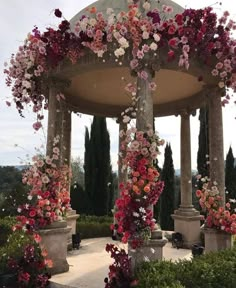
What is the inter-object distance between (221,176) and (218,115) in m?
1.82

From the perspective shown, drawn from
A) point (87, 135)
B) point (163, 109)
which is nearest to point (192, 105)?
point (163, 109)

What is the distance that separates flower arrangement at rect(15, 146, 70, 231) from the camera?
8.55m

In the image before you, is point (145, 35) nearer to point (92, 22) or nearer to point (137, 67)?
point (137, 67)

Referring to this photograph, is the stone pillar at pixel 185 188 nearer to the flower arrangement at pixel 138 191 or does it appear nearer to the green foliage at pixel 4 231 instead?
the green foliage at pixel 4 231

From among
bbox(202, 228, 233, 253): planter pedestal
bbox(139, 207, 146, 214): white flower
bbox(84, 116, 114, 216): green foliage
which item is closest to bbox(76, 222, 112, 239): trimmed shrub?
bbox(202, 228, 233, 253): planter pedestal

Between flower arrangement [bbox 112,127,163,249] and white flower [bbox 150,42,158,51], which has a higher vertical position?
white flower [bbox 150,42,158,51]

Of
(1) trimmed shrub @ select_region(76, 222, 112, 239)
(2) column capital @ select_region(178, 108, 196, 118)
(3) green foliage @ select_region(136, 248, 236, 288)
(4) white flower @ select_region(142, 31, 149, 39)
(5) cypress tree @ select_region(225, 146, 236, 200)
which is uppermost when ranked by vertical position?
(4) white flower @ select_region(142, 31, 149, 39)

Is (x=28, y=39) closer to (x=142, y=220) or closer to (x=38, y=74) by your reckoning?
(x=38, y=74)

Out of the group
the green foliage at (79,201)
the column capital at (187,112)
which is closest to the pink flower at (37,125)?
the column capital at (187,112)

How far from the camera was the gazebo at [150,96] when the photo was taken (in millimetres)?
9070

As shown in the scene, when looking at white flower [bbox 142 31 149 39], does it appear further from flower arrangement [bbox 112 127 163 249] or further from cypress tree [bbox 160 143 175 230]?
cypress tree [bbox 160 143 175 230]

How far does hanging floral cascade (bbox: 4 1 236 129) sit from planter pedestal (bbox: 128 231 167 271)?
383 centimetres

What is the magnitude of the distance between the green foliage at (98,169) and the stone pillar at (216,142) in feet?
49.2

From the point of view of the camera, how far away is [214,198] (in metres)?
9.84
